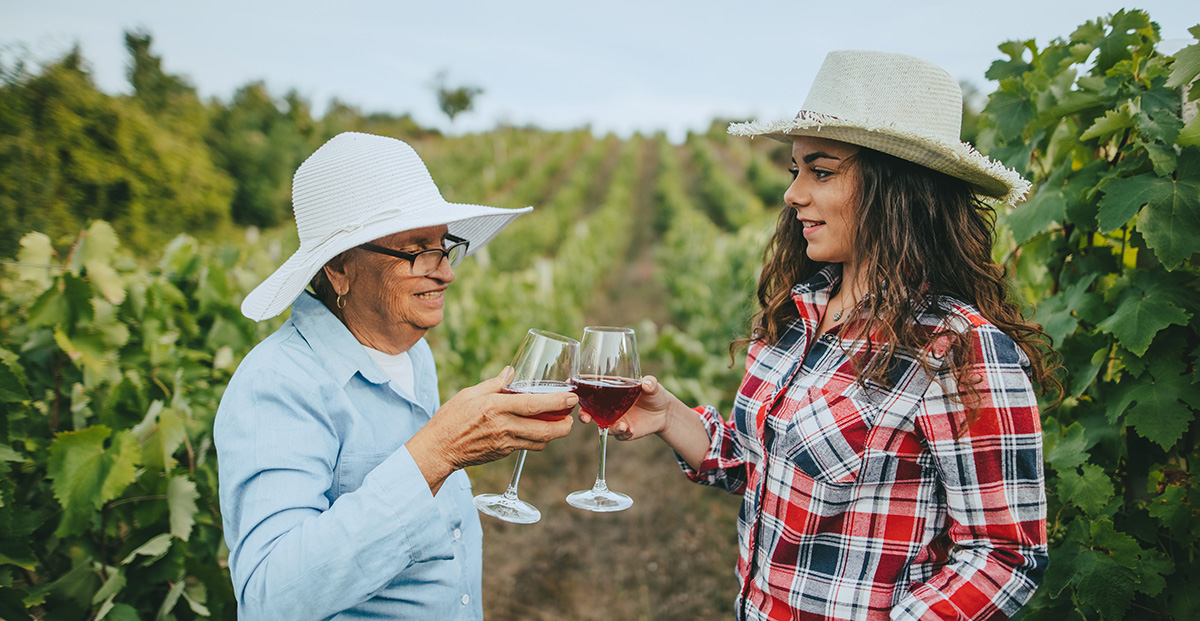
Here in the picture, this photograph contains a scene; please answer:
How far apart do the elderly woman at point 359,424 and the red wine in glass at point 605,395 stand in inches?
5.0

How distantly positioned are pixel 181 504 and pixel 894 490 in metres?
2.20

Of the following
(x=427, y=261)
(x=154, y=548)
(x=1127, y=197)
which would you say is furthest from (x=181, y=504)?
(x=1127, y=197)

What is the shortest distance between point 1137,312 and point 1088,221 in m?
0.36

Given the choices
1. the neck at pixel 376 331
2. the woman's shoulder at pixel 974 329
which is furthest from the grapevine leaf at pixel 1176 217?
the neck at pixel 376 331

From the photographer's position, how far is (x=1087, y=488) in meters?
1.71

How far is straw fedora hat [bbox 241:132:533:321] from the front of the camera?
5.09 feet

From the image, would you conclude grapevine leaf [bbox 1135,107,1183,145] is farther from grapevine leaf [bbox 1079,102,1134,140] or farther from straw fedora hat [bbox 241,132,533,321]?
straw fedora hat [bbox 241,132,533,321]

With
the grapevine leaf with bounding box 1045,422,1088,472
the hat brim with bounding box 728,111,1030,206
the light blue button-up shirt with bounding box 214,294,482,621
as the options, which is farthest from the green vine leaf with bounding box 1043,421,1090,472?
the light blue button-up shirt with bounding box 214,294,482,621

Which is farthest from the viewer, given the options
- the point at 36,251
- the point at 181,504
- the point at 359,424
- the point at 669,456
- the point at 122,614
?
the point at 669,456

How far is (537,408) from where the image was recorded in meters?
1.32

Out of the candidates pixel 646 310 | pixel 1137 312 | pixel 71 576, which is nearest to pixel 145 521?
pixel 71 576

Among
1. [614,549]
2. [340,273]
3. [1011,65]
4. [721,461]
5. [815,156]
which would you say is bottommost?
[614,549]

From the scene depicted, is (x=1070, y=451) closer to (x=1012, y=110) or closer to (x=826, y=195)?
(x=826, y=195)

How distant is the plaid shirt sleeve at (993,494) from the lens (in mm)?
1343
